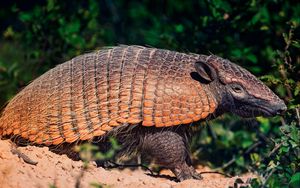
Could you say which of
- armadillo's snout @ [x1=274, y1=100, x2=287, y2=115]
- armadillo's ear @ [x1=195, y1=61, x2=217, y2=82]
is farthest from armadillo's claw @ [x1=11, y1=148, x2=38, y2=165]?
armadillo's snout @ [x1=274, y1=100, x2=287, y2=115]

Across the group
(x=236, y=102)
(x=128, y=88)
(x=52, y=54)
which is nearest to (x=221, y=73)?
(x=236, y=102)

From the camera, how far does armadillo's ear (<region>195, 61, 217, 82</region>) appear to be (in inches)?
268

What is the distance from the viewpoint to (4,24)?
1354 centimetres

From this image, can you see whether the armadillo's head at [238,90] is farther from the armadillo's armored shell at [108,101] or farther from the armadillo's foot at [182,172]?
the armadillo's foot at [182,172]

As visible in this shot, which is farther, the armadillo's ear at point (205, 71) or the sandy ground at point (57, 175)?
the armadillo's ear at point (205, 71)

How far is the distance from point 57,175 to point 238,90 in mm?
2295

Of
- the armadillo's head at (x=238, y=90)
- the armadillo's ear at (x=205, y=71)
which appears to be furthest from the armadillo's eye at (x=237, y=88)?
the armadillo's ear at (x=205, y=71)

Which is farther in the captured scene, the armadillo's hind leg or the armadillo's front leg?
the armadillo's front leg

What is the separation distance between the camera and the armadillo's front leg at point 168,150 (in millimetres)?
6777

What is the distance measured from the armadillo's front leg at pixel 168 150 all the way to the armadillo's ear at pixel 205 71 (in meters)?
0.73

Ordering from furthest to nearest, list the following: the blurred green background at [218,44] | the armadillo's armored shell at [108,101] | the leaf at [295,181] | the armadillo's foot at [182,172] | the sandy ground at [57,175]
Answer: the blurred green background at [218,44]
the armadillo's foot at [182,172]
the armadillo's armored shell at [108,101]
the sandy ground at [57,175]
the leaf at [295,181]

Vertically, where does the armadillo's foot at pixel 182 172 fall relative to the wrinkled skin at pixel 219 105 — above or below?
below

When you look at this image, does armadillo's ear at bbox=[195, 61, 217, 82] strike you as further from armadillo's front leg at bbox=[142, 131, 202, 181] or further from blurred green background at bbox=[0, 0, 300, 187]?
blurred green background at bbox=[0, 0, 300, 187]

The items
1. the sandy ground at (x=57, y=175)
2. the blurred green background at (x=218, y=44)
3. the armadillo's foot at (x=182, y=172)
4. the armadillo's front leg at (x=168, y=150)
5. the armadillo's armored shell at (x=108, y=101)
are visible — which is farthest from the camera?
the blurred green background at (x=218, y=44)
